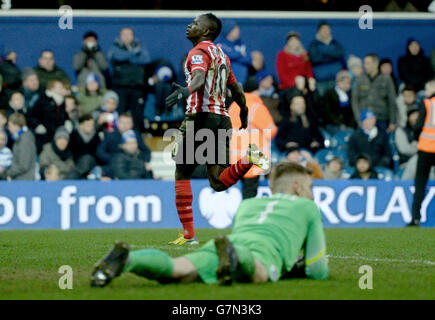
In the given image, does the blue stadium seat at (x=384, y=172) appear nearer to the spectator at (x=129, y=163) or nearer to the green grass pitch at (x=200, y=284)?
the spectator at (x=129, y=163)

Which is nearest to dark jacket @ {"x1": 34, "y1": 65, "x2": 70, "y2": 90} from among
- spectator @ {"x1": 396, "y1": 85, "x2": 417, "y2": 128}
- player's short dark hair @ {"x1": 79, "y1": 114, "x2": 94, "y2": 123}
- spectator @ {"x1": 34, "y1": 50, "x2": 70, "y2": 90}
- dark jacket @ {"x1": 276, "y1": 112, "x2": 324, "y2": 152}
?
spectator @ {"x1": 34, "y1": 50, "x2": 70, "y2": 90}

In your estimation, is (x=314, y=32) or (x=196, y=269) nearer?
(x=196, y=269)

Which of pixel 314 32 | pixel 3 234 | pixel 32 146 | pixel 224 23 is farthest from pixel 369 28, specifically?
pixel 3 234

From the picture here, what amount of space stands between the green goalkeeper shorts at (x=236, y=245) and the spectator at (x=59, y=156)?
924cm

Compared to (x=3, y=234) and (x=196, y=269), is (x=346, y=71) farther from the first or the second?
(x=196, y=269)

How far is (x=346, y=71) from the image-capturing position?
16.5 meters

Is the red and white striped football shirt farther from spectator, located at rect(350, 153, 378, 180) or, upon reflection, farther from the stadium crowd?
spectator, located at rect(350, 153, 378, 180)

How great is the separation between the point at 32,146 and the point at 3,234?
2.89 metres

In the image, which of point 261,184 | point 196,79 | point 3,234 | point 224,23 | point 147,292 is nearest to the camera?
point 147,292

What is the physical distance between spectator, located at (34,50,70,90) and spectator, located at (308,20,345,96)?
16.0ft

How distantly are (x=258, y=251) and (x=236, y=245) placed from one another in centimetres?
18

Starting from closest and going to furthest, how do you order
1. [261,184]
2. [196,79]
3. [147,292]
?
[147,292] < [196,79] < [261,184]

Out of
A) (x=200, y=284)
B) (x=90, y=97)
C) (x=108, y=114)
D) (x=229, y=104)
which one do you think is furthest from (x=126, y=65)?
(x=200, y=284)

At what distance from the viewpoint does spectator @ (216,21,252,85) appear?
1484cm
